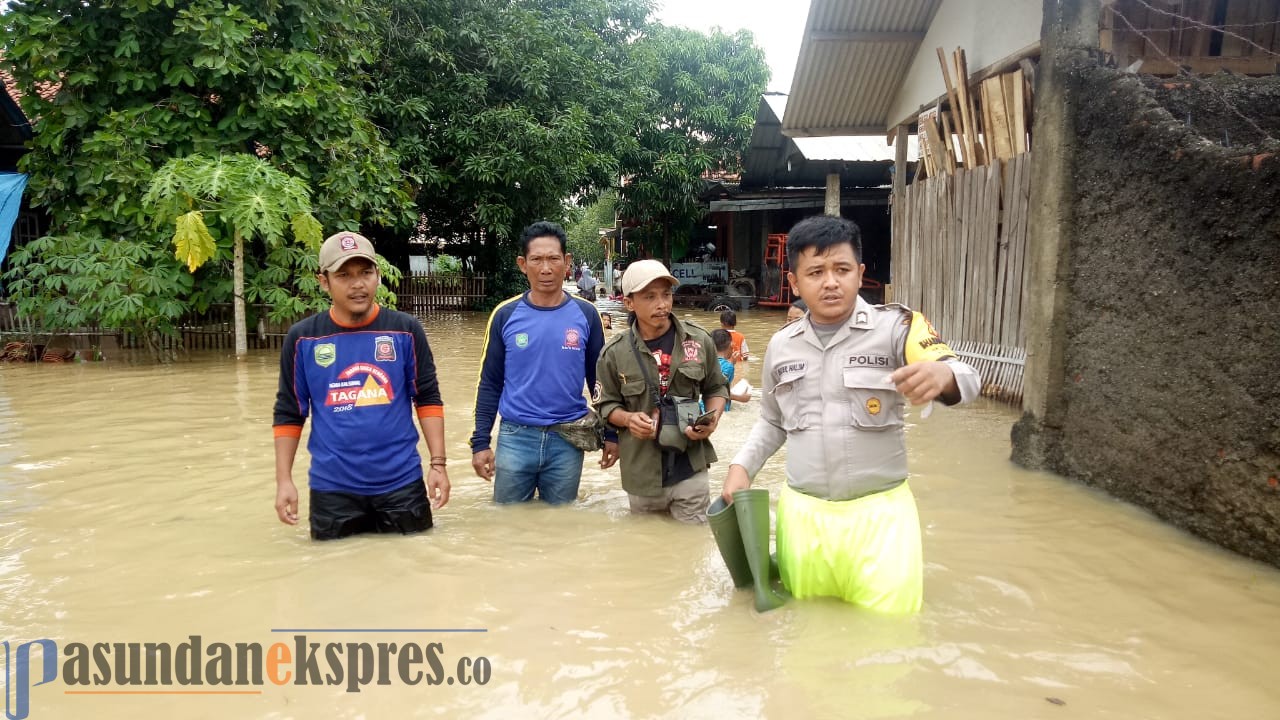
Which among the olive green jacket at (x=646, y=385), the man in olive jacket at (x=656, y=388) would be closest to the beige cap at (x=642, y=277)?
the man in olive jacket at (x=656, y=388)

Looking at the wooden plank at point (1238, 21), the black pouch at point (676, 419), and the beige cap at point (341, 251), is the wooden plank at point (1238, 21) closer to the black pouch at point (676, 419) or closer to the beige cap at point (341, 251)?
the black pouch at point (676, 419)

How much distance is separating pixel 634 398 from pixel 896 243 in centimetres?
690

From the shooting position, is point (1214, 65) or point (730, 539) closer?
point (730, 539)

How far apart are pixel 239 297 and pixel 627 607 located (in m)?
10.1

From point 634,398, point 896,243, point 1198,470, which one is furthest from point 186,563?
point 896,243

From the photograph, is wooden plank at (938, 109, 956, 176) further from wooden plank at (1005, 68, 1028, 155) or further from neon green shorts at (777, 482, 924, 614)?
neon green shorts at (777, 482, 924, 614)

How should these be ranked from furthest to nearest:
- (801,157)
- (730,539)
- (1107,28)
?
(801,157) < (1107,28) < (730,539)

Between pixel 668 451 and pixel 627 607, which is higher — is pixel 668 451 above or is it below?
above

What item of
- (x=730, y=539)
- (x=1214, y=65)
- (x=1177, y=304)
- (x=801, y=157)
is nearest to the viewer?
(x=730, y=539)

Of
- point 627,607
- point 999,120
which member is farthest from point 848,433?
point 999,120

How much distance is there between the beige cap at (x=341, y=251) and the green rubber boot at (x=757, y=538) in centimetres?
200

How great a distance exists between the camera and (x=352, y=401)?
396 cm

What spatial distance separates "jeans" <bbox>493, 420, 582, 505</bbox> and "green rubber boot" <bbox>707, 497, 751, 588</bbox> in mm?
1393

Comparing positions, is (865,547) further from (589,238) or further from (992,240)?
(589,238)
